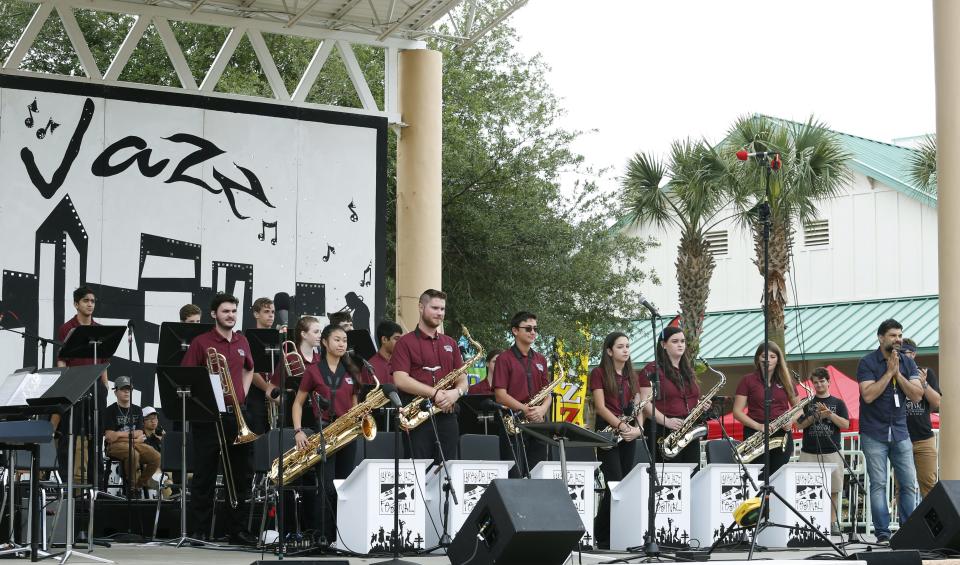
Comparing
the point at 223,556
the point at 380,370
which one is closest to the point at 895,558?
the point at 380,370

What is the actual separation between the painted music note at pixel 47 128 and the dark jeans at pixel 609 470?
7996 millimetres

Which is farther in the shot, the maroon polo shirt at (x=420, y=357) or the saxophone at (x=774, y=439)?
the saxophone at (x=774, y=439)

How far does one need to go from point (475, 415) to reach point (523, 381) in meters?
1.03

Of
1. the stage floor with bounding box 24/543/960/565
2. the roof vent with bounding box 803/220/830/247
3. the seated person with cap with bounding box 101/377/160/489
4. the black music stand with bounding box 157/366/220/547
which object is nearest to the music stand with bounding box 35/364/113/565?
the stage floor with bounding box 24/543/960/565

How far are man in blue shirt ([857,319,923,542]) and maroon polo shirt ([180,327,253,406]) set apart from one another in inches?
231

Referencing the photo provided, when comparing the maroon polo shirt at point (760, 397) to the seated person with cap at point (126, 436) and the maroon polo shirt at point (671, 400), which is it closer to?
the maroon polo shirt at point (671, 400)

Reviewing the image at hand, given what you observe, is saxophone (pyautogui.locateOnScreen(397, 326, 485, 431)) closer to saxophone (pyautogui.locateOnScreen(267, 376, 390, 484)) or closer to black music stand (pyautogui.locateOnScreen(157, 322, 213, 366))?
saxophone (pyautogui.locateOnScreen(267, 376, 390, 484))

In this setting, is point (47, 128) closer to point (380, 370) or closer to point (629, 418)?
point (380, 370)

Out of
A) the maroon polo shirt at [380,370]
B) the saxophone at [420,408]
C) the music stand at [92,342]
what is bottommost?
the saxophone at [420,408]

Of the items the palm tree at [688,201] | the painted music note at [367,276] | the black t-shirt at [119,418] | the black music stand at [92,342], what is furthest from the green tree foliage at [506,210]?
the black music stand at [92,342]

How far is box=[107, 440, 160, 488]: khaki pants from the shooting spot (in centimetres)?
1467

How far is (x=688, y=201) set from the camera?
77.5ft

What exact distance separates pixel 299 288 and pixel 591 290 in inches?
333

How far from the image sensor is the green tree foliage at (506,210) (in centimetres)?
2355
